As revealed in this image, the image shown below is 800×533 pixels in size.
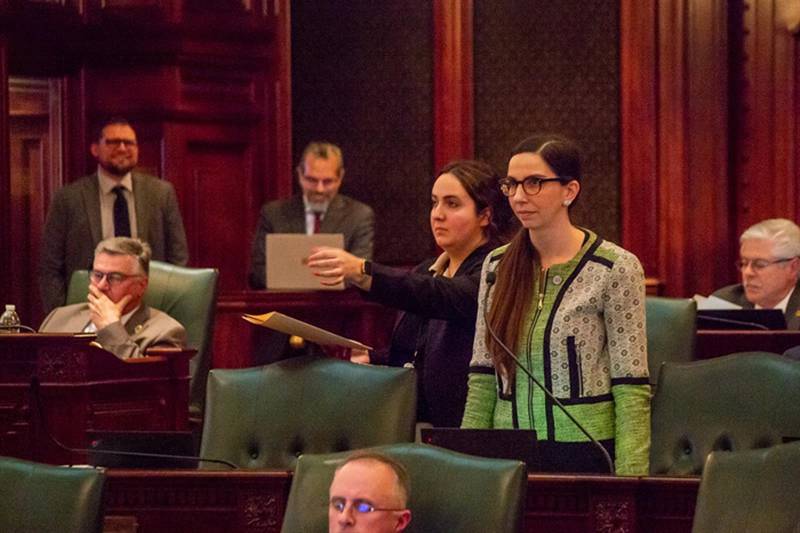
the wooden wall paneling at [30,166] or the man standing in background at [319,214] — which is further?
the wooden wall paneling at [30,166]

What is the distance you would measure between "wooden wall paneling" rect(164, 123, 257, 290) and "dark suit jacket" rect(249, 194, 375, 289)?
2.14 feet

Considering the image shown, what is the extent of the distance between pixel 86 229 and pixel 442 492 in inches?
172

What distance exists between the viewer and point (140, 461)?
3.59 metres

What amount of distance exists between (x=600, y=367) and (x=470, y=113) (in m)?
4.95

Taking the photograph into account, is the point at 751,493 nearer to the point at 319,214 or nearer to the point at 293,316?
the point at 293,316

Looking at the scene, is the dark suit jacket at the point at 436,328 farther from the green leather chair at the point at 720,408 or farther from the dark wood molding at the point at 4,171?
the dark wood molding at the point at 4,171

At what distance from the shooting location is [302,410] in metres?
3.79

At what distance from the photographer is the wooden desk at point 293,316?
7023mm

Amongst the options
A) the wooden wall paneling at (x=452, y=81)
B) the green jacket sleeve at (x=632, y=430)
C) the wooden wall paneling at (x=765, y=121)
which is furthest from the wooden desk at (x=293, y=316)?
the green jacket sleeve at (x=632, y=430)

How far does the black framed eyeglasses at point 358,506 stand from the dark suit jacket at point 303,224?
14.7 feet

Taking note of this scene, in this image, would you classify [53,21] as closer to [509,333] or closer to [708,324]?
[708,324]

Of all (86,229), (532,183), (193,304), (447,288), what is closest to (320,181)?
(86,229)

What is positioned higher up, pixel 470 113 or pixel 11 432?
pixel 470 113

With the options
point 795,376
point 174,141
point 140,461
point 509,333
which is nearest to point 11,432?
point 140,461
